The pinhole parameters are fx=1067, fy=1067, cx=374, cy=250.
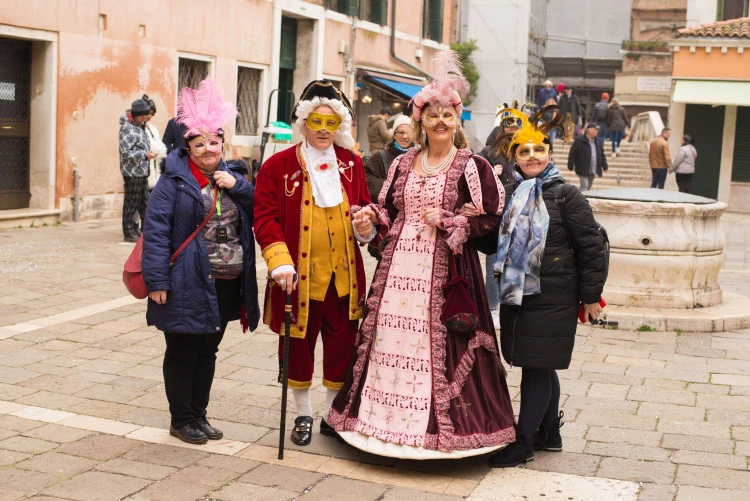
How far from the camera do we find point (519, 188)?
516 cm

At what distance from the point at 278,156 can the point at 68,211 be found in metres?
9.47

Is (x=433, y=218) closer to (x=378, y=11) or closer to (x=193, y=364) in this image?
(x=193, y=364)

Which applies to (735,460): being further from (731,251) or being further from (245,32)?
(245,32)

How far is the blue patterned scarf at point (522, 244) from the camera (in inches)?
197

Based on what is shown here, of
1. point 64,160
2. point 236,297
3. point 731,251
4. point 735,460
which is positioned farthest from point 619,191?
point 64,160

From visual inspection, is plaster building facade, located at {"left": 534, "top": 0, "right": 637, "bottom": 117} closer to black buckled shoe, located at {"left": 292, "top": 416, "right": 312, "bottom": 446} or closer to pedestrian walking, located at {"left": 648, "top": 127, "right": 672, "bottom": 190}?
pedestrian walking, located at {"left": 648, "top": 127, "right": 672, "bottom": 190}

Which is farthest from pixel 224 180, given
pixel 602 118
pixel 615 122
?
pixel 602 118

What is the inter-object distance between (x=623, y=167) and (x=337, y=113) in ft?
69.5

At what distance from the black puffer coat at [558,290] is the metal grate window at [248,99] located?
14.2 meters

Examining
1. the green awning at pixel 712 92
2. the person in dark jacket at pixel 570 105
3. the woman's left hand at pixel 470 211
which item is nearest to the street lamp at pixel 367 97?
the person in dark jacket at pixel 570 105

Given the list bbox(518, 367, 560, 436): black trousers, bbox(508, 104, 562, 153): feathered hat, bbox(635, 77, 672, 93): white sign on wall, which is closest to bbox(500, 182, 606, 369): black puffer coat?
bbox(518, 367, 560, 436): black trousers

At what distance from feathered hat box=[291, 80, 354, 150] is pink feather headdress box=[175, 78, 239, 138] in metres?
0.36

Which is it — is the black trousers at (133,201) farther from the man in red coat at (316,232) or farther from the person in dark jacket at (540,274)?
the person in dark jacket at (540,274)

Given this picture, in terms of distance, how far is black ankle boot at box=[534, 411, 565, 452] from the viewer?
5430mm
